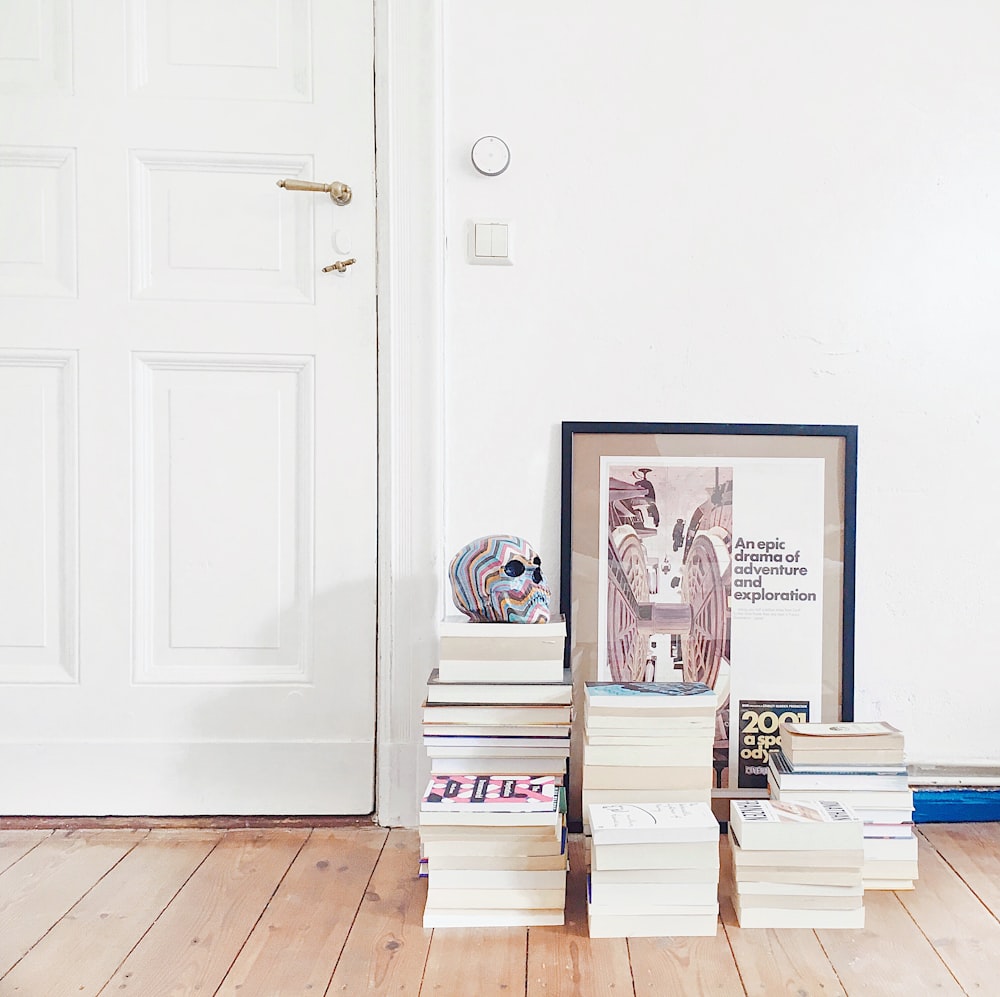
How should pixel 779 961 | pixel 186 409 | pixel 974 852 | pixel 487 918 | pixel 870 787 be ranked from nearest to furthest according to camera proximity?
pixel 779 961 → pixel 487 918 → pixel 870 787 → pixel 974 852 → pixel 186 409

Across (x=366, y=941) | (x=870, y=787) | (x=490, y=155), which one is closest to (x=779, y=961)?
(x=870, y=787)

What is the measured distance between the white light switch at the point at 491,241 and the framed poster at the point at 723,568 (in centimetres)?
35

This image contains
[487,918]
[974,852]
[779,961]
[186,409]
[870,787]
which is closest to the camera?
[779,961]

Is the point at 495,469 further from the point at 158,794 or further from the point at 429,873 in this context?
the point at 158,794

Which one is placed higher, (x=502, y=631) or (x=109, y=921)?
(x=502, y=631)

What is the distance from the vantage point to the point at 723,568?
169 centimetres

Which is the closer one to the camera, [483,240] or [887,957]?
[887,957]

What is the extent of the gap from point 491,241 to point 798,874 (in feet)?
3.93

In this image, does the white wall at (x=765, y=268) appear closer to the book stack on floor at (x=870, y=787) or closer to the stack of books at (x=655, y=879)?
the book stack on floor at (x=870, y=787)

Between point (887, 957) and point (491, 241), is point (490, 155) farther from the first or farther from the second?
point (887, 957)

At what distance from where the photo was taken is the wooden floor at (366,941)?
1132 mm

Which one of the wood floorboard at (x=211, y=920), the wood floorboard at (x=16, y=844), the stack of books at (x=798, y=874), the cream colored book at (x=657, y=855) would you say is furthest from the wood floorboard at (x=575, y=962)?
the wood floorboard at (x=16, y=844)

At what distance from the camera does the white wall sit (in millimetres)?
1657

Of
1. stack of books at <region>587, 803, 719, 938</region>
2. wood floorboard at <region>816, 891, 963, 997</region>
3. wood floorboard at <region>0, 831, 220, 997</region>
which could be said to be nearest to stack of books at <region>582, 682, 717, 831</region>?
stack of books at <region>587, 803, 719, 938</region>
